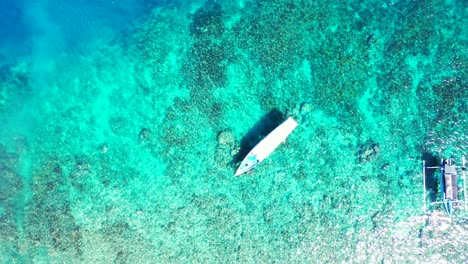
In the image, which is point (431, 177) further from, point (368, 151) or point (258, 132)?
point (258, 132)

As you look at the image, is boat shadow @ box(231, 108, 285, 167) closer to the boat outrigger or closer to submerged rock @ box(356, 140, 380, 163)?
submerged rock @ box(356, 140, 380, 163)

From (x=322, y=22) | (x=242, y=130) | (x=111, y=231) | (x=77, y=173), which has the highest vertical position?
(x=322, y=22)

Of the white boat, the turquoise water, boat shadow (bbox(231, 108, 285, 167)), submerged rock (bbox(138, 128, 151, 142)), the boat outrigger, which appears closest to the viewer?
the boat outrigger

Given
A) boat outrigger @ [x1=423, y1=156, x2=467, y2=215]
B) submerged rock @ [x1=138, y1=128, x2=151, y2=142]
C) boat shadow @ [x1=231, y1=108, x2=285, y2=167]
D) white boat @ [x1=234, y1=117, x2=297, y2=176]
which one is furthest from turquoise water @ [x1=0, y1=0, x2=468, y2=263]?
white boat @ [x1=234, y1=117, x2=297, y2=176]

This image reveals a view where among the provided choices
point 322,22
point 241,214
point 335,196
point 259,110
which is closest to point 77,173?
point 241,214

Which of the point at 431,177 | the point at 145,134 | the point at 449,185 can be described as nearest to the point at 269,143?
the point at 145,134

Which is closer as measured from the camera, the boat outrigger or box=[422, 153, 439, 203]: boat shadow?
the boat outrigger

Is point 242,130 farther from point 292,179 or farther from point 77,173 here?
point 77,173
